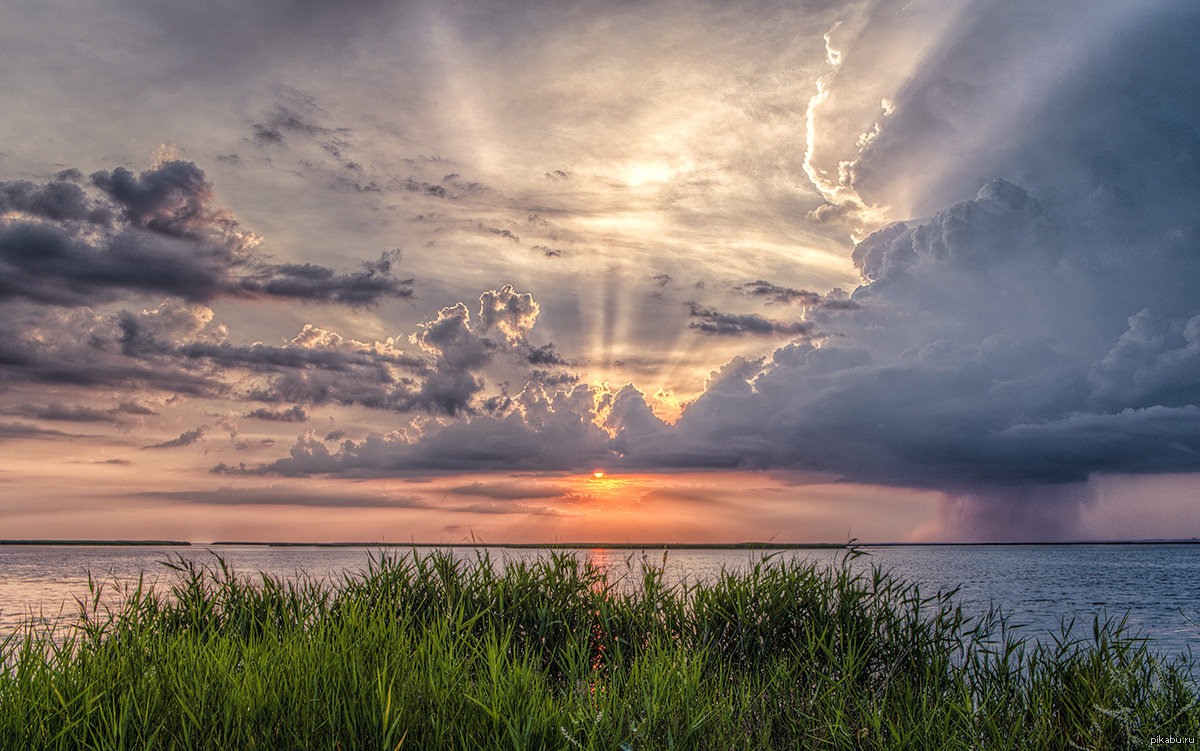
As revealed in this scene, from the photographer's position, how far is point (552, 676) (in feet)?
42.1

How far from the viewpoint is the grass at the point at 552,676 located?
23.2 feet

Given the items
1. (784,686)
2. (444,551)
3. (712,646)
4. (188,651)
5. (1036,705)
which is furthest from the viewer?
(444,551)

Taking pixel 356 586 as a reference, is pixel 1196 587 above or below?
below

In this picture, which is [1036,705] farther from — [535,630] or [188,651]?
[188,651]

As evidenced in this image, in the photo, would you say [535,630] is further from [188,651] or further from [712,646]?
[188,651]

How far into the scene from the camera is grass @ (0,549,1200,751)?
7.09 meters

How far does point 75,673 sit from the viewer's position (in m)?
8.54

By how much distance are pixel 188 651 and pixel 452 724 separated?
3.62 metres

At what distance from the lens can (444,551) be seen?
47.5 feet

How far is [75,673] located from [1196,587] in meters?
103

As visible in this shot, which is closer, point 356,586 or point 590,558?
point 356,586

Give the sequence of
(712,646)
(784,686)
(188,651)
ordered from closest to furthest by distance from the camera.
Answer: (188,651), (784,686), (712,646)

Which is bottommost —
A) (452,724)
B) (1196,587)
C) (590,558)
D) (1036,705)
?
(1196,587)

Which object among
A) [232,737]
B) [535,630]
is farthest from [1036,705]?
[232,737]
